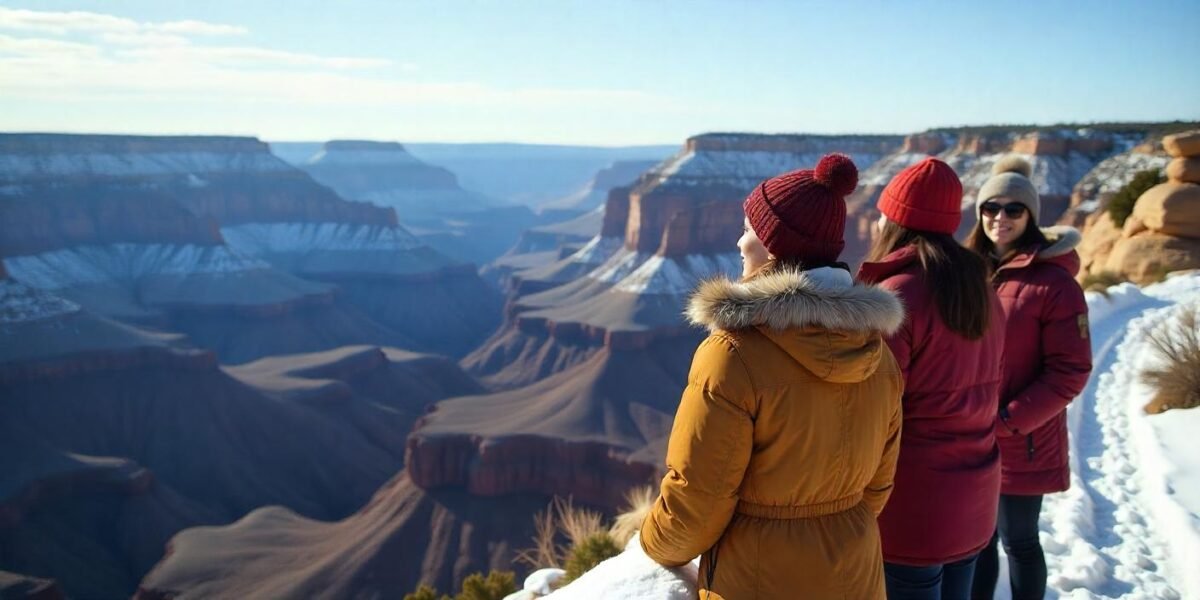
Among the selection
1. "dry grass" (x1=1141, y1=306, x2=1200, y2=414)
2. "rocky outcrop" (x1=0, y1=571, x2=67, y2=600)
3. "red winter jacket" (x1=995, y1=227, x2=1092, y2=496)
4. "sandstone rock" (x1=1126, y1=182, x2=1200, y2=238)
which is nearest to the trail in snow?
"dry grass" (x1=1141, y1=306, x2=1200, y2=414)

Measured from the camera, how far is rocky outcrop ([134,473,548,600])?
840 inches

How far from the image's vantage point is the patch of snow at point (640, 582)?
3.35 metres

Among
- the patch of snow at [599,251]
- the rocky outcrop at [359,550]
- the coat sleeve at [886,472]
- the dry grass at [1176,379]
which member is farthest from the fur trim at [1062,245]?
the patch of snow at [599,251]

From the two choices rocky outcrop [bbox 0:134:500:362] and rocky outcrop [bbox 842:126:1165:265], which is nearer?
rocky outcrop [bbox 842:126:1165:265]

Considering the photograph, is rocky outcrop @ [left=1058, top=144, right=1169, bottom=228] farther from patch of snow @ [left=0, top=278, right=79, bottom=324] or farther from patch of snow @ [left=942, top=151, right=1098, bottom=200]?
patch of snow @ [left=0, top=278, right=79, bottom=324]

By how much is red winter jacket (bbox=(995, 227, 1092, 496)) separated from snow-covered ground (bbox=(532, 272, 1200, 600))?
1.25 m

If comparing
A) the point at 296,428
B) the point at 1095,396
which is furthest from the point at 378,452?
the point at 1095,396

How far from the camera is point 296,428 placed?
35.8 meters

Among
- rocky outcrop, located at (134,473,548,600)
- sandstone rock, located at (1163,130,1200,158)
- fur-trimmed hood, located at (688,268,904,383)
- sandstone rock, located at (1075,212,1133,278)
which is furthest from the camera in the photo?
rocky outcrop, located at (134,473,548,600)

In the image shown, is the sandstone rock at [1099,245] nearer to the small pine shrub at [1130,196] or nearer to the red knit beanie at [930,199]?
the small pine shrub at [1130,196]

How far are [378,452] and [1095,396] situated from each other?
1276 inches

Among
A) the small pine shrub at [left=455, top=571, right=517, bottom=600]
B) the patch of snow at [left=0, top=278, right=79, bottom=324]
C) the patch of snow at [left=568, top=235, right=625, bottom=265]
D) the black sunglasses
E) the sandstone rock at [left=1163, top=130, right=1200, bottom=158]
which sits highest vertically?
the sandstone rock at [left=1163, top=130, right=1200, bottom=158]

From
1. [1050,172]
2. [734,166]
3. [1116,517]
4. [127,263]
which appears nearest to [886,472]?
[1116,517]

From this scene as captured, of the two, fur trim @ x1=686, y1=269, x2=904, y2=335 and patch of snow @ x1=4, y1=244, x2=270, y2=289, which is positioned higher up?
fur trim @ x1=686, y1=269, x2=904, y2=335
